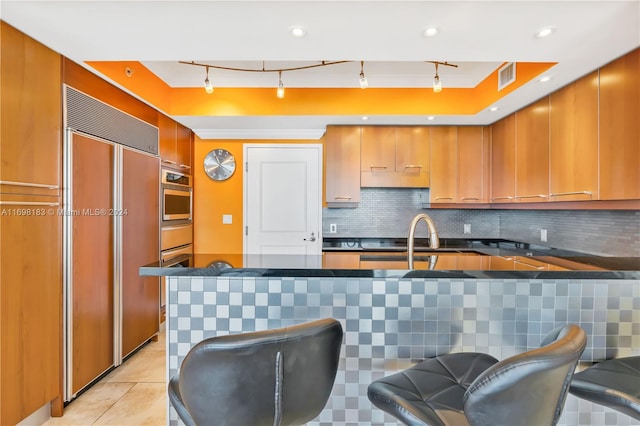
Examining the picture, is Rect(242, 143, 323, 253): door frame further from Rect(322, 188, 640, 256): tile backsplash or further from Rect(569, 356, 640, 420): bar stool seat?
Rect(569, 356, 640, 420): bar stool seat

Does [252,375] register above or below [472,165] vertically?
below

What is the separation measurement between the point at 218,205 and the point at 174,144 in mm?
924

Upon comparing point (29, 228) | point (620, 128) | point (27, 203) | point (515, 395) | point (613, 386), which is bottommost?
point (613, 386)

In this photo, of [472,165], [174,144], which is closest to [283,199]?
[174,144]

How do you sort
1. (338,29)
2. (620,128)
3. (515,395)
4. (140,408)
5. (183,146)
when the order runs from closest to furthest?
1. (515,395)
2. (338,29)
3. (620,128)
4. (140,408)
5. (183,146)

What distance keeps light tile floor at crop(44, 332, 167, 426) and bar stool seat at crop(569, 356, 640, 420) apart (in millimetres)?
2136

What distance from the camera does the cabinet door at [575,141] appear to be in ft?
7.22

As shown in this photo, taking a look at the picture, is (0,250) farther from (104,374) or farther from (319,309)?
(319,309)

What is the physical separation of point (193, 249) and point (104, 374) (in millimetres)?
1790

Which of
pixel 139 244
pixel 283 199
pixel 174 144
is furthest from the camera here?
pixel 283 199

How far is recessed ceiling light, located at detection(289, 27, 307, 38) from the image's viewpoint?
1730 millimetres

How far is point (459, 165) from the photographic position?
3621 millimetres

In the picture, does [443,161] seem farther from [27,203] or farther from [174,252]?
[27,203]

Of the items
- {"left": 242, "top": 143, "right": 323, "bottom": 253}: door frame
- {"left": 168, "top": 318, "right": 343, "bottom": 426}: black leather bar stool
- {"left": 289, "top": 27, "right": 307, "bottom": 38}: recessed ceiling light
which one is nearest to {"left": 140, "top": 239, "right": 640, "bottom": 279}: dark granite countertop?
{"left": 168, "top": 318, "right": 343, "bottom": 426}: black leather bar stool
